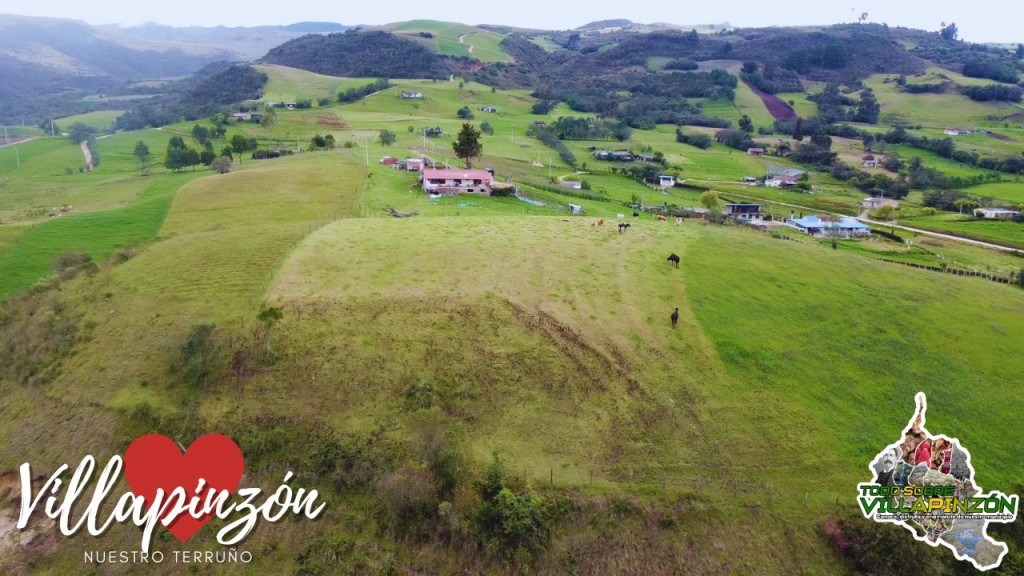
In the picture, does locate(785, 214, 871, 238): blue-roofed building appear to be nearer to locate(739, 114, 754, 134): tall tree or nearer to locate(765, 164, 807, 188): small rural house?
locate(765, 164, 807, 188): small rural house

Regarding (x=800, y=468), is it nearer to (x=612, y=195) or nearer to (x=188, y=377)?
(x=188, y=377)

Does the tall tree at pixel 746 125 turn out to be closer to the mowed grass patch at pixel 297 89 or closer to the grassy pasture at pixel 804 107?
the grassy pasture at pixel 804 107

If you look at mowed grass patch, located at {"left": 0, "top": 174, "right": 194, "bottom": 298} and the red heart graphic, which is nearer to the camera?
the red heart graphic

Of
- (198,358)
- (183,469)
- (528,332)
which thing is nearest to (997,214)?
(528,332)

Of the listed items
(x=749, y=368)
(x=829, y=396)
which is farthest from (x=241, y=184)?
(x=829, y=396)

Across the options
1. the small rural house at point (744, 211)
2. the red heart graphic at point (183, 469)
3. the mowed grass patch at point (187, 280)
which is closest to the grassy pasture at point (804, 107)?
the small rural house at point (744, 211)

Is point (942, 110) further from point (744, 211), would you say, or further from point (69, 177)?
point (69, 177)

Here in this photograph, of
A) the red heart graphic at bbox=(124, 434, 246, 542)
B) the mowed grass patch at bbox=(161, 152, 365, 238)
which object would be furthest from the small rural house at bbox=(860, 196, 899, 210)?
the red heart graphic at bbox=(124, 434, 246, 542)
